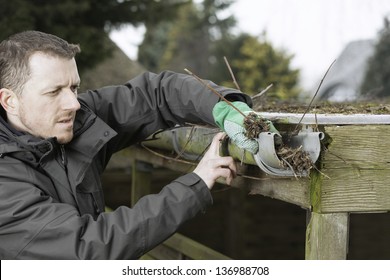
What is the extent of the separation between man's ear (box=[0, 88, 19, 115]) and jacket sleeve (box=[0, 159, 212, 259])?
0.36 meters

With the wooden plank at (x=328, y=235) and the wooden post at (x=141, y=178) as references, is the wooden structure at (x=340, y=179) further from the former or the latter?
the wooden post at (x=141, y=178)

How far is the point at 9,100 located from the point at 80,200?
1.57 feet

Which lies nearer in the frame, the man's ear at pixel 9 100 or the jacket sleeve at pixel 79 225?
the jacket sleeve at pixel 79 225

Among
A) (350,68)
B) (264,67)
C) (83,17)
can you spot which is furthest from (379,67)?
(83,17)

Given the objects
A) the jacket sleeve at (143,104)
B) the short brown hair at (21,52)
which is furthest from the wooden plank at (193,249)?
the short brown hair at (21,52)

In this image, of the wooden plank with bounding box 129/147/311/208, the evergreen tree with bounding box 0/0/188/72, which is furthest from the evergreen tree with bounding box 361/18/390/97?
the wooden plank with bounding box 129/147/311/208

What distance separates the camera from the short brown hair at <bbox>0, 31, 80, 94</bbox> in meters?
2.34

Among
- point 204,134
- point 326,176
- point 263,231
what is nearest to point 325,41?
point 263,231

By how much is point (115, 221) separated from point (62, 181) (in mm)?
373

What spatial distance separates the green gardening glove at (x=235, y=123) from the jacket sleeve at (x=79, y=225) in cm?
25

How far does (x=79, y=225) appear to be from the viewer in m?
2.06

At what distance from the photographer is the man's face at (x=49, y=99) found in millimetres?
2318

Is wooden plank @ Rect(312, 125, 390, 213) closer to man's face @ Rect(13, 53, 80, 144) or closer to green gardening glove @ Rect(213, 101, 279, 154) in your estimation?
green gardening glove @ Rect(213, 101, 279, 154)

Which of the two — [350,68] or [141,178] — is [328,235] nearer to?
[141,178]
